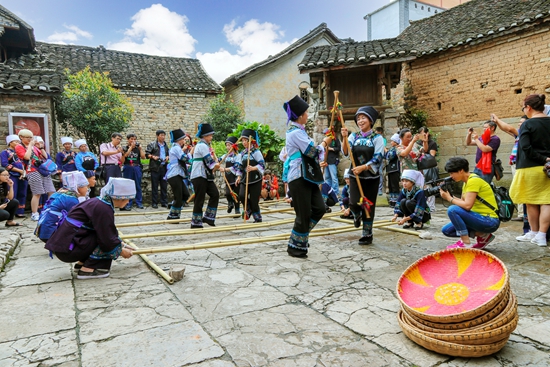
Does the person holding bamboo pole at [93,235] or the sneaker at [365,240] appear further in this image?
the sneaker at [365,240]

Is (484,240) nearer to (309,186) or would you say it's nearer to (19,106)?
(309,186)

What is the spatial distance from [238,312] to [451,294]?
1.52 metres

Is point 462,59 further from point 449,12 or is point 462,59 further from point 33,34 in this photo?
point 33,34

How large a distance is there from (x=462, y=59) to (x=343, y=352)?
485 inches

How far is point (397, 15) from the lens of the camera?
25469 mm

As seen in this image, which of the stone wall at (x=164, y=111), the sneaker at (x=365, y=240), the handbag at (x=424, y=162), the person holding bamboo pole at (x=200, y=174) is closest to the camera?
the sneaker at (x=365, y=240)

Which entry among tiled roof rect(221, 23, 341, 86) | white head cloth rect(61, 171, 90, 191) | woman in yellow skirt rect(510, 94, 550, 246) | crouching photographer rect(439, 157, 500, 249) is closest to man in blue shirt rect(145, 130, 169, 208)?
white head cloth rect(61, 171, 90, 191)

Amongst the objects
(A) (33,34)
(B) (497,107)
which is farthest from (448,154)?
(A) (33,34)

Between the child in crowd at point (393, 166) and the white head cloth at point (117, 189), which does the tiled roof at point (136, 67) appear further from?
the white head cloth at point (117, 189)

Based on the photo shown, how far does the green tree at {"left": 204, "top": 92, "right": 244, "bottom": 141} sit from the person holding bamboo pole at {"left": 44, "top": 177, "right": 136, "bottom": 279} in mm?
14027

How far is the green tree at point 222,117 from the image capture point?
57.9ft

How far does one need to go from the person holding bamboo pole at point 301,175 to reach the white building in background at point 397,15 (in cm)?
2359

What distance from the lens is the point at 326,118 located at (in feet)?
40.5

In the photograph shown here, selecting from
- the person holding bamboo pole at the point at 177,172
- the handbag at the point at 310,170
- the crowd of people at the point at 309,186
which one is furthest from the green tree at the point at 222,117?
the handbag at the point at 310,170
